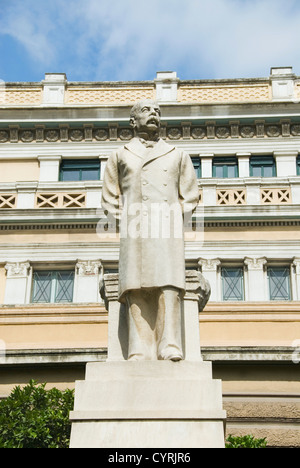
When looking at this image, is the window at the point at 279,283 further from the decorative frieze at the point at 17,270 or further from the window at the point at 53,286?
the decorative frieze at the point at 17,270

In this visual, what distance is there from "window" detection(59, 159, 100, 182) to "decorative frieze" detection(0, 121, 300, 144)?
2.75 ft

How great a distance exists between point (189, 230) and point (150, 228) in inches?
48.0

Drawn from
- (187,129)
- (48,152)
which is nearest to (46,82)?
(48,152)

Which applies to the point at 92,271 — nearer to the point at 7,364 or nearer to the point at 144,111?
the point at 7,364

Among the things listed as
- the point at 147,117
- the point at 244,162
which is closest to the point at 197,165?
the point at 244,162

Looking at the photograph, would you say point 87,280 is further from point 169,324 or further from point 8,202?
point 169,324

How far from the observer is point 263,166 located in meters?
29.1

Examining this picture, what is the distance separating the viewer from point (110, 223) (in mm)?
8883

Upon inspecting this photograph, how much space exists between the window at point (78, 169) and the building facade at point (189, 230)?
5 cm

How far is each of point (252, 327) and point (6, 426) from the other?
6057mm

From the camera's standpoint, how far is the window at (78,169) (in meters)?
29.1

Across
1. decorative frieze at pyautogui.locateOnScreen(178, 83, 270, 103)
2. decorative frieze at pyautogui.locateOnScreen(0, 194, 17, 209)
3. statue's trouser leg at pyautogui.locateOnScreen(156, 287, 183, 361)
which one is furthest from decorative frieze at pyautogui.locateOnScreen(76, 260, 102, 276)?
statue's trouser leg at pyautogui.locateOnScreen(156, 287, 183, 361)

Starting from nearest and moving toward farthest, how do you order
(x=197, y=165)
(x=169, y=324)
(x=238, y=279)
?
1. (x=169, y=324)
2. (x=238, y=279)
3. (x=197, y=165)

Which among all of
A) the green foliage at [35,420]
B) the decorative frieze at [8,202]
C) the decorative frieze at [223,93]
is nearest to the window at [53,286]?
the decorative frieze at [8,202]
